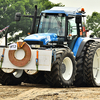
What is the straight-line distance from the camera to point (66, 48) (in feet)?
35.3

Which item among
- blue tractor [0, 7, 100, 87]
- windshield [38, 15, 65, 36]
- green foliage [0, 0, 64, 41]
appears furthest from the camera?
green foliage [0, 0, 64, 41]

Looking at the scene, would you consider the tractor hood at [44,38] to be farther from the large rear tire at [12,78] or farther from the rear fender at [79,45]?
the large rear tire at [12,78]

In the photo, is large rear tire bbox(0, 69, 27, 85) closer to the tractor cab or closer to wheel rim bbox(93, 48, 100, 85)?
the tractor cab

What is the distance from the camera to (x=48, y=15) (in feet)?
39.3

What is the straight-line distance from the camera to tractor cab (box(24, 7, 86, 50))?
11.4 m

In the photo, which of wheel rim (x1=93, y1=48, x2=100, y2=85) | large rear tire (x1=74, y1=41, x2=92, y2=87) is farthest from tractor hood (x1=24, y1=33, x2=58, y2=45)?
wheel rim (x1=93, y1=48, x2=100, y2=85)

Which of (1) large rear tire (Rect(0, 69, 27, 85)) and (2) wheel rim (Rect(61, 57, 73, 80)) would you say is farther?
(1) large rear tire (Rect(0, 69, 27, 85))

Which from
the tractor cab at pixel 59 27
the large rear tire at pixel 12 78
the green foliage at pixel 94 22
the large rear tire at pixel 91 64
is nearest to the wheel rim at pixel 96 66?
the large rear tire at pixel 91 64

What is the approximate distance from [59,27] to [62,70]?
1625 millimetres

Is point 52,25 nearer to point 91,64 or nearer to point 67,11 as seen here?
point 67,11

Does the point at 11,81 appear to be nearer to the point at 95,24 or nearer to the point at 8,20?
the point at 8,20

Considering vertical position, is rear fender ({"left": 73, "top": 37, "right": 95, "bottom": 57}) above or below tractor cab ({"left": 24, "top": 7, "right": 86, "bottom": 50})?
below

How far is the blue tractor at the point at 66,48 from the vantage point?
10.4 meters

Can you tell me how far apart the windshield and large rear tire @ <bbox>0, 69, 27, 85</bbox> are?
1726mm
